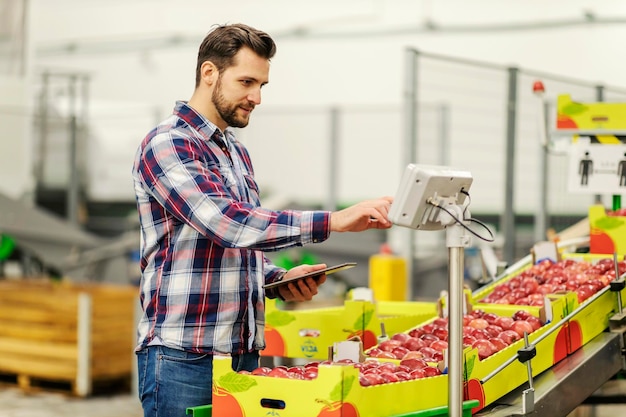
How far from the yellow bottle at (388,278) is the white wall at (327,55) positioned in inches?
73.4

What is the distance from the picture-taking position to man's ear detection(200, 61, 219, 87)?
7.74ft

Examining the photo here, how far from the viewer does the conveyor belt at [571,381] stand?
2566mm

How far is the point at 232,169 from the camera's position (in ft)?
8.05

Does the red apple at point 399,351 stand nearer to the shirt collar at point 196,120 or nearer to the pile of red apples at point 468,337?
the pile of red apples at point 468,337

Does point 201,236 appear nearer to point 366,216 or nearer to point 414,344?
point 366,216

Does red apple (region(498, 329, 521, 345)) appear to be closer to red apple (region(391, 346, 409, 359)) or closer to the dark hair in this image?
red apple (region(391, 346, 409, 359))

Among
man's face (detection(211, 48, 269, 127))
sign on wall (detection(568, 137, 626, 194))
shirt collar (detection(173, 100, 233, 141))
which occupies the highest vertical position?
man's face (detection(211, 48, 269, 127))

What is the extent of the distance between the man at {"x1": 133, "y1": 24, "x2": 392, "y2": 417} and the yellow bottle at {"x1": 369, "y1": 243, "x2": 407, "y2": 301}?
3.27 metres

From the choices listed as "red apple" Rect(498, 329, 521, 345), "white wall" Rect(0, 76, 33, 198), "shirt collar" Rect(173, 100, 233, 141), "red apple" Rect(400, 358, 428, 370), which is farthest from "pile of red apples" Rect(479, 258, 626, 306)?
"white wall" Rect(0, 76, 33, 198)

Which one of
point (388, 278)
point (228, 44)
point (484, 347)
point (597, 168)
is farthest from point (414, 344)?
point (388, 278)

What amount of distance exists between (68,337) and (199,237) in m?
5.02

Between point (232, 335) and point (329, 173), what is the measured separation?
5.64 metres

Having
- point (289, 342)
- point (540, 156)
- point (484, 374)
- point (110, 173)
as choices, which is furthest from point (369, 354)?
point (110, 173)

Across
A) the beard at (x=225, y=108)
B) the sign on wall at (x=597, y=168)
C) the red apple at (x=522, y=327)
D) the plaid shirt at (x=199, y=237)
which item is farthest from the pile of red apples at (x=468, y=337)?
the sign on wall at (x=597, y=168)
